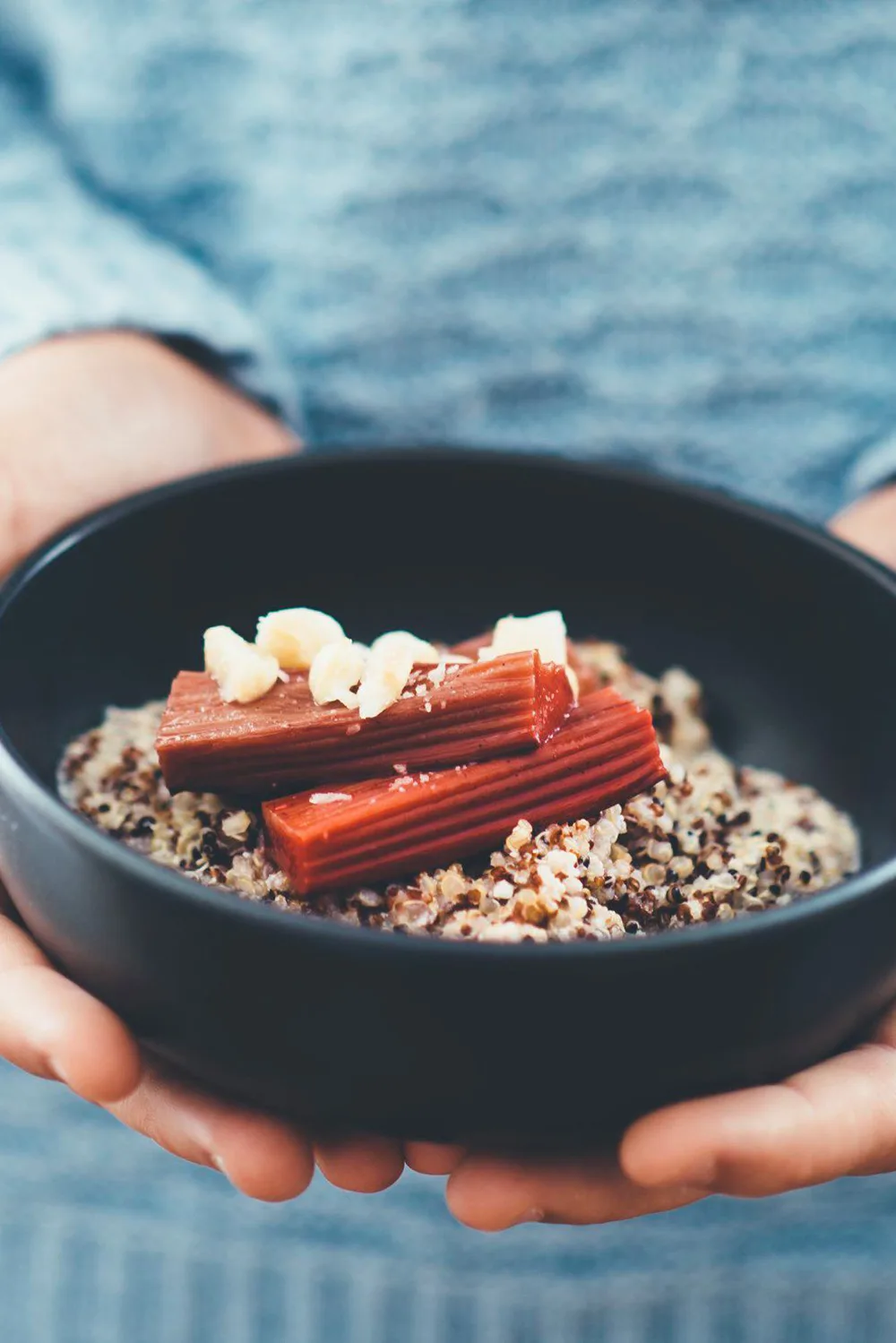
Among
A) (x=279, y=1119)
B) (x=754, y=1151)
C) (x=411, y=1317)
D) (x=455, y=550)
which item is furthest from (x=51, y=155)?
(x=411, y=1317)

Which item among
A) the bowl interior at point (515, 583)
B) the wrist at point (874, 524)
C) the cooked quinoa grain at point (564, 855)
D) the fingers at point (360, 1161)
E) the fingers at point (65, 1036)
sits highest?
the wrist at point (874, 524)

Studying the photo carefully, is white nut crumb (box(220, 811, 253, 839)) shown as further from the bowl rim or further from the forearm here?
the forearm

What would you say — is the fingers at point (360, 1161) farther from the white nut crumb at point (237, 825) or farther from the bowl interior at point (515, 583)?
the bowl interior at point (515, 583)

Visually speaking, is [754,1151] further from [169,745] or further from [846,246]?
[846,246]

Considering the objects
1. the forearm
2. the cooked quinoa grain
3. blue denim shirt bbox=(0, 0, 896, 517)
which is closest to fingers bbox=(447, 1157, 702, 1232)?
the cooked quinoa grain

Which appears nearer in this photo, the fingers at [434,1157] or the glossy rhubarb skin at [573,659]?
the fingers at [434,1157]

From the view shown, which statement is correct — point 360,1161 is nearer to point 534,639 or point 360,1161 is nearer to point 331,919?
point 331,919

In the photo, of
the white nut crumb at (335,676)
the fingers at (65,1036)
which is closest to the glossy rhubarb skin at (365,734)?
the white nut crumb at (335,676)
